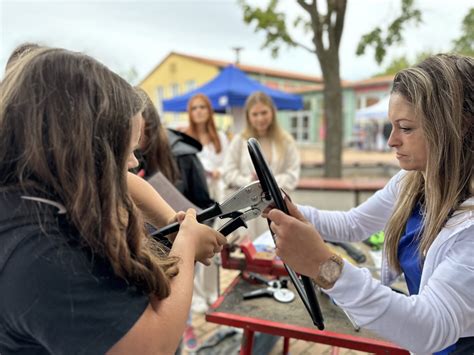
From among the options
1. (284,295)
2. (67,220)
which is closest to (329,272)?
(67,220)

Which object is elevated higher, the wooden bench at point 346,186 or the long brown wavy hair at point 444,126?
the long brown wavy hair at point 444,126

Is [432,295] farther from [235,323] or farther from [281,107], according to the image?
[281,107]

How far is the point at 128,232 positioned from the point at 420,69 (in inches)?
40.5

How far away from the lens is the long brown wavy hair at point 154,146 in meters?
2.29

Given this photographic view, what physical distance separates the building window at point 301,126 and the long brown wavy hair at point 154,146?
24040mm

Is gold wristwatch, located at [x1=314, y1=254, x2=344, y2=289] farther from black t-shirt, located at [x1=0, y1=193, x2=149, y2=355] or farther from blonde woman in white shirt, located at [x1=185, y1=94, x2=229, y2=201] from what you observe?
blonde woman in white shirt, located at [x1=185, y1=94, x2=229, y2=201]

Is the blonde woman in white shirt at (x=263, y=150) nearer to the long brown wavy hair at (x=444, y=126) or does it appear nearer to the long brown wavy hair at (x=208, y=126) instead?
the long brown wavy hair at (x=208, y=126)

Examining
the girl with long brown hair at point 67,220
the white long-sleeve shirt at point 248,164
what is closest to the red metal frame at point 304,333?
the girl with long brown hair at point 67,220

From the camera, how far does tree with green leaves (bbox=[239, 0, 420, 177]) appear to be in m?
6.99

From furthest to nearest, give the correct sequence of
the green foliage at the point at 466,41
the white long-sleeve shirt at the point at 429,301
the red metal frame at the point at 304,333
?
the green foliage at the point at 466,41 < the red metal frame at the point at 304,333 < the white long-sleeve shirt at the point at 429,301

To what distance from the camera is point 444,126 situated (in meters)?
1.10

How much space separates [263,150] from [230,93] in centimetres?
445

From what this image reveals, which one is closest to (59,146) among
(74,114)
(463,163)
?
(74,114)

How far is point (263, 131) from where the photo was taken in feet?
12.0
